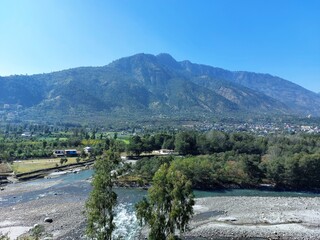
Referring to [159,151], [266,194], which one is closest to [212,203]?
[266,194]

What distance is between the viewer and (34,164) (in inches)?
3743

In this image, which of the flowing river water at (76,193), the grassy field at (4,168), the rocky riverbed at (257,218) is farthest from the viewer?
the grassy field at (4,168)

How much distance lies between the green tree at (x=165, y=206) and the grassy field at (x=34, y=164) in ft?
232

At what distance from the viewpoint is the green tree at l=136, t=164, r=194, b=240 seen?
74.6ft

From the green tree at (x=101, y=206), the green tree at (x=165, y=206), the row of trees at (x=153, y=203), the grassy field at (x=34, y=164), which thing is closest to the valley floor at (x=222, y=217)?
the green tree at (x=165, y=206)

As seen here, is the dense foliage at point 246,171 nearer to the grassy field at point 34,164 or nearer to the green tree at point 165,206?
the grassy field at point 34,164

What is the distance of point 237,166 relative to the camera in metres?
75.1

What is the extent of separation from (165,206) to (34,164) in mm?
80596

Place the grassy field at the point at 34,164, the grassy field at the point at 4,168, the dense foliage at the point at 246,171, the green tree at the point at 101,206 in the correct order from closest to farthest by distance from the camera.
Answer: the green tree at the point at 101,206, the dense foliage at the point at 246,171, the grassy field at the point at 4,168, the grassy field at the point at 34,164

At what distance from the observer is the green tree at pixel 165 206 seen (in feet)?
74.6

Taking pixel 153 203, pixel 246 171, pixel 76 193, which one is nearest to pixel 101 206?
pixel 153 203

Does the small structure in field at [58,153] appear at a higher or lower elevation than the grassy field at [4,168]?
higher

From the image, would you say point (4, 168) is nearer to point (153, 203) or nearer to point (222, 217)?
point (222, 217)

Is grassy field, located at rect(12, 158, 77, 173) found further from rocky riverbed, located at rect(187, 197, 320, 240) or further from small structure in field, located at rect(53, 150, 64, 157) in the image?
rocky riverbed, located at rect(187, 197, 320, 240)
